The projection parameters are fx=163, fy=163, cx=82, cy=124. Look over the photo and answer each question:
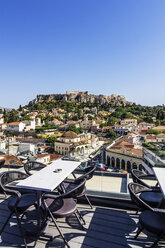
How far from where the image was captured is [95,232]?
1.79m

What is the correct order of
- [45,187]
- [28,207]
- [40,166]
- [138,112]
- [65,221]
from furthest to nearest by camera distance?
[138,112], [40,166], [65,221], [28,207], [45,187]

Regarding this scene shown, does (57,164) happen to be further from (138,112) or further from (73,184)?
(138,112)

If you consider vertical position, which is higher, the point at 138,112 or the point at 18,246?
the point at 138,112

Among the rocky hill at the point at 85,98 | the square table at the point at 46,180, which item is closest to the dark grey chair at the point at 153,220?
the square table at the point at 46,180

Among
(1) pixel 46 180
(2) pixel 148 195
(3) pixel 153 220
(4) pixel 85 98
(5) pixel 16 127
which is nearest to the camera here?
(3) pixel 153 220

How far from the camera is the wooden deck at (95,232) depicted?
1626 millimetres

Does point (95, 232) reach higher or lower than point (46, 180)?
lower

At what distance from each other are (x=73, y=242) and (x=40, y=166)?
4.42 feet

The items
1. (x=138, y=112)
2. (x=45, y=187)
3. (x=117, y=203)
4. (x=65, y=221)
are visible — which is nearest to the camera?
(x=45, y=187)

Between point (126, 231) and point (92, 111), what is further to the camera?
point (92, 111)

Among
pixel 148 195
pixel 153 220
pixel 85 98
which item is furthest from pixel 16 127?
pixel 85 98

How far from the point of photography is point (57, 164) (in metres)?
2.36

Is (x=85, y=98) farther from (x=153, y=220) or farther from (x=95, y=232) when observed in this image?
(x=153, y=220)

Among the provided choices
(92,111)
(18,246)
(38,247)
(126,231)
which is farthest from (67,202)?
(92,111)
